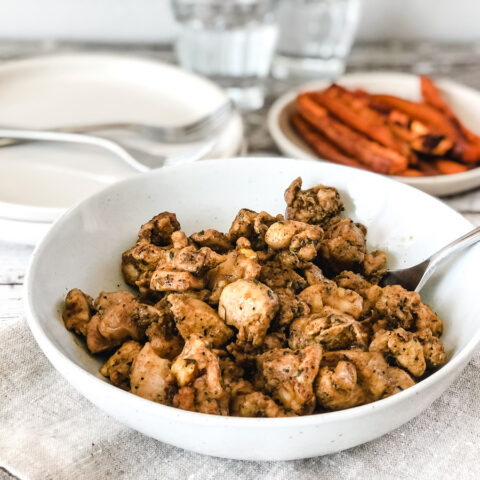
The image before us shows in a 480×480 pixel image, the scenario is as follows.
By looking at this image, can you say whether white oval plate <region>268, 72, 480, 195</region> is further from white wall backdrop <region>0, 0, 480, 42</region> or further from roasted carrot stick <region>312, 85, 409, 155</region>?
white wall backdrop <region>0, 0, 480, 42</region>

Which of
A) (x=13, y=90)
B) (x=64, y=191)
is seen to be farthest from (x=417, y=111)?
(x=13, y=90)

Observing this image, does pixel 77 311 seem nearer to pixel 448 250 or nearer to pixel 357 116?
pixel 448 250

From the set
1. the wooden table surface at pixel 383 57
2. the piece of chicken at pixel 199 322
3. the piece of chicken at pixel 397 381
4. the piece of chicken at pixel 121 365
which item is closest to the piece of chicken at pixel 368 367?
the piece of chicken at pixel 397 381

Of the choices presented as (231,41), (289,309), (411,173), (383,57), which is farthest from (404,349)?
(383,57)

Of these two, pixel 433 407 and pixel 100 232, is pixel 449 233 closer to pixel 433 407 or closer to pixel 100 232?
pixel 433 407

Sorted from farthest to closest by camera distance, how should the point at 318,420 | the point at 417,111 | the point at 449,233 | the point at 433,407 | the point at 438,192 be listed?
1. the point at 417,111
2. the point at 438,192
3. the point at 449,233
4. the point at 433,407
5. the point at 318,420

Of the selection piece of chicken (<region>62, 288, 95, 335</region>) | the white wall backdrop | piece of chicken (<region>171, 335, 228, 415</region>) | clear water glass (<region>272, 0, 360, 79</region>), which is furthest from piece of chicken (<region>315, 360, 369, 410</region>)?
the white wall backdrop

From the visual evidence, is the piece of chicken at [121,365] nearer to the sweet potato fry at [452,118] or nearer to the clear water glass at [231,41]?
the sweet potato fry at [452,118]

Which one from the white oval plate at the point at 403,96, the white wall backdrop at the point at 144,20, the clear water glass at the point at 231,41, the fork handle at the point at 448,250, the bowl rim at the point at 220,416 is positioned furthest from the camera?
the white wall backdrop at the point at 144,20
